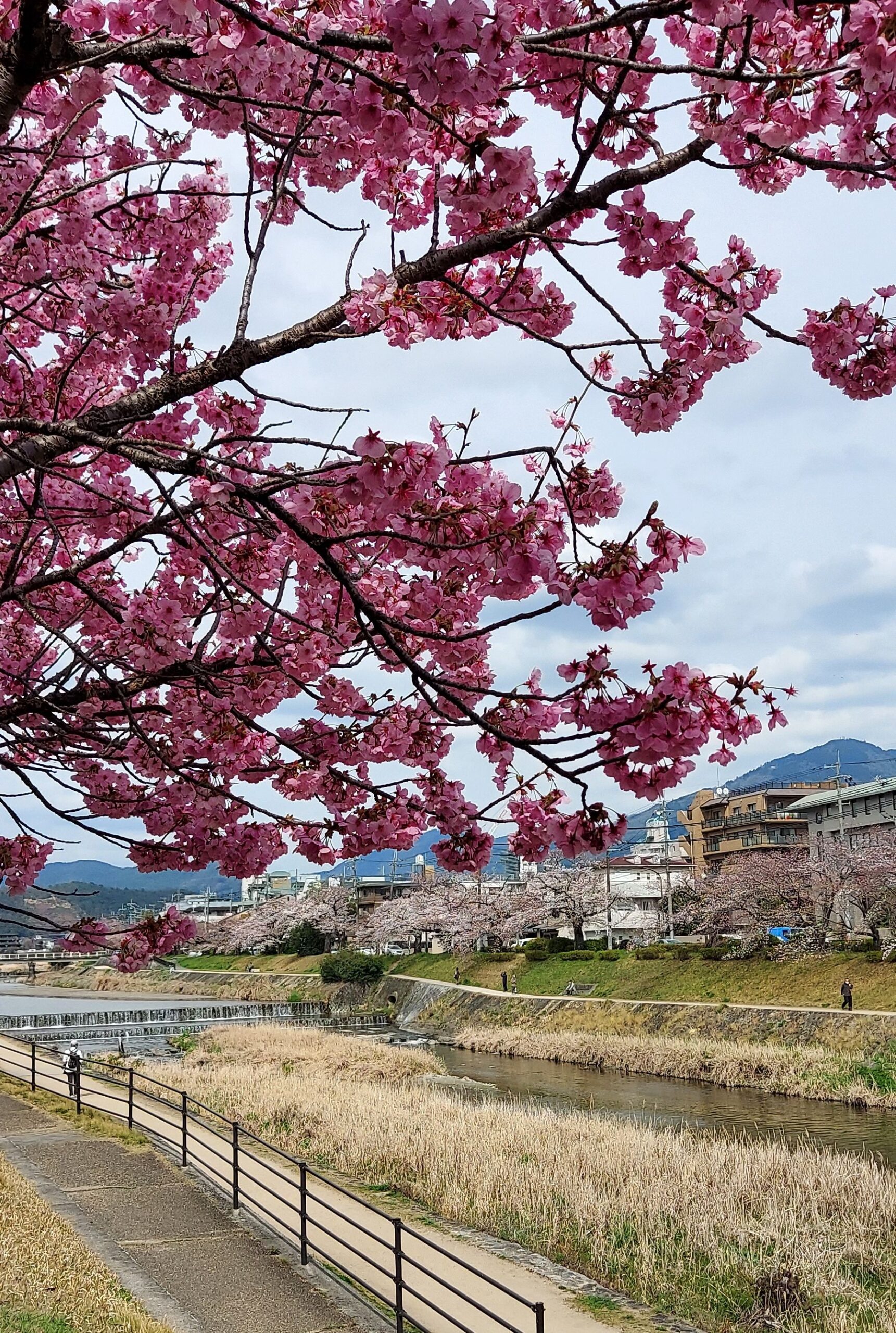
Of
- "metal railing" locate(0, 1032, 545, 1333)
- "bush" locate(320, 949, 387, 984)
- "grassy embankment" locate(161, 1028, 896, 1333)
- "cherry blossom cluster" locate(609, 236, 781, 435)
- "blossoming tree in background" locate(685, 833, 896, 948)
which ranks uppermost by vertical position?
"cherry blossom cluster" locate(609, 236, 781, 435)

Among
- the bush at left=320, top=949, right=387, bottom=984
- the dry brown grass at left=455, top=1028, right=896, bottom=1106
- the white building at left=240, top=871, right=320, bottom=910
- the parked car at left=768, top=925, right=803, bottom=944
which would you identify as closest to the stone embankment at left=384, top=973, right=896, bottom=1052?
the dry brown grass at left=455, top=1028, right=896, bottom=1106

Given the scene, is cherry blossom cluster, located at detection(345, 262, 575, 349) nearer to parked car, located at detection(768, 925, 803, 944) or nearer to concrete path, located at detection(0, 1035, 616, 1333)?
concrete path, located at detection(0, 1035, 616, 1333)

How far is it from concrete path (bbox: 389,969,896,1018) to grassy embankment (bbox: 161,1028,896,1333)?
38.0 ft

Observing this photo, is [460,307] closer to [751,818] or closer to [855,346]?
[855,346]

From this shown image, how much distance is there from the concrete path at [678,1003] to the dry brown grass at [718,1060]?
1764 mm

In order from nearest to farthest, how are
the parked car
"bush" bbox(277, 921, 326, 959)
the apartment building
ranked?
1. the parked car
2. the apartment building
3. "bush" bbox(277, 921, 326, 959)

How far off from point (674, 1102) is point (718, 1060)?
393cm

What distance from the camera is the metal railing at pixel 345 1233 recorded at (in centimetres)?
791

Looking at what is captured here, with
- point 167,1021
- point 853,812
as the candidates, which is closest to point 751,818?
point 853,812

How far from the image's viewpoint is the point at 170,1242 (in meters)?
9.76

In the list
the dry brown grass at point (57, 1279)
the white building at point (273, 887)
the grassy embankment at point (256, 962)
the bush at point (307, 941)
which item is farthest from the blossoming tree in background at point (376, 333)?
the white building at point (273, 887)

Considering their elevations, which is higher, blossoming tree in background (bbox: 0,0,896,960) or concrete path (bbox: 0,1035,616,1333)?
blossoming tree in background (bbox: 0,0,896,960)

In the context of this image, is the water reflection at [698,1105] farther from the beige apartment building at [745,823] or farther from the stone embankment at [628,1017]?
the beige apartment building at [745,823]

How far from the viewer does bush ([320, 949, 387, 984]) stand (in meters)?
51.2
